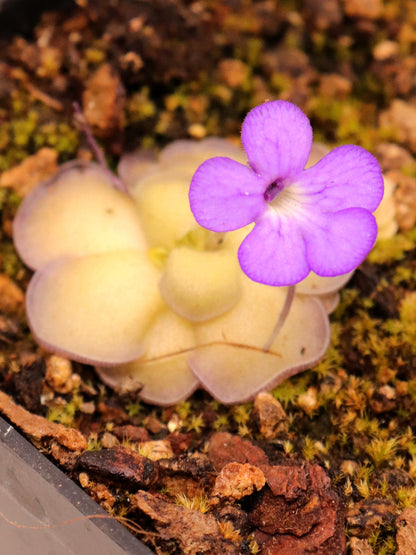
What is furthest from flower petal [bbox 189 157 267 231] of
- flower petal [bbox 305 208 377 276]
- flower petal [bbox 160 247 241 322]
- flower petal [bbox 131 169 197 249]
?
flower petal [bbox 131 169 197 249]

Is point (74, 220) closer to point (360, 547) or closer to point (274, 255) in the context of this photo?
point (274, 255)

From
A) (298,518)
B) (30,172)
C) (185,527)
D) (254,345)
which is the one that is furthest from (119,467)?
(30,172)

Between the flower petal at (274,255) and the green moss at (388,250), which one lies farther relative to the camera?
the green moss at (388,250)

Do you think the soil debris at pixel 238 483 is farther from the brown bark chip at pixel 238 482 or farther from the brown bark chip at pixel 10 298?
the brown bark chip at pixel 10 298

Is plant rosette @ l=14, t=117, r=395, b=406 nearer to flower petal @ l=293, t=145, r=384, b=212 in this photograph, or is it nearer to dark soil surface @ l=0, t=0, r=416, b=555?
dark soil surface @ l=0, t=0, r=416, b=555

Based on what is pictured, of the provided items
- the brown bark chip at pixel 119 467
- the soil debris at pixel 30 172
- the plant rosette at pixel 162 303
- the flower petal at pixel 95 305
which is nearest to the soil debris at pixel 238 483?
the brown bark chip at pixel 119 467

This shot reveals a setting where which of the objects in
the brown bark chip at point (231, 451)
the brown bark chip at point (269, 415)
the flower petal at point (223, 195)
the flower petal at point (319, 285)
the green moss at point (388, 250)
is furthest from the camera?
the green moss at point (388, 250)

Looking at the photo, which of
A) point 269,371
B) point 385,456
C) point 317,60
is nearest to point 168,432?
point 269,371
